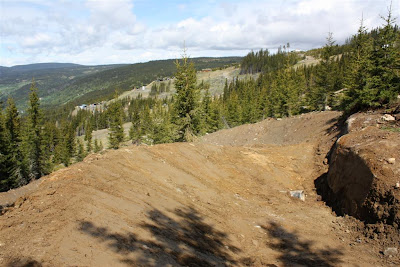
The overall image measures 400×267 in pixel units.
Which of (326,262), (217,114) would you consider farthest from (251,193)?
(217,114)

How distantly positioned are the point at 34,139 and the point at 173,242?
3927 centimetres

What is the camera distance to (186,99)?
78.6ft

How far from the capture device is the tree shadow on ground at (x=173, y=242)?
219 inches

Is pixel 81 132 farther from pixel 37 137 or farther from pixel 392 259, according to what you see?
pixel 392 259

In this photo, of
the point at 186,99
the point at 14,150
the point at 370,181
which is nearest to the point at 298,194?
the point at 370,181

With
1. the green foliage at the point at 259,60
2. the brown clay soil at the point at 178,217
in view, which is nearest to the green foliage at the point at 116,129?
the brown clay soil at the point at 178,217

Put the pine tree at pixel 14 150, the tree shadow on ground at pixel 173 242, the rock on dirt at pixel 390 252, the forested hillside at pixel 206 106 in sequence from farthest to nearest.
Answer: the pine tree at pixel 14 150
the forested hillside at pixel 206 106
the rock on dirt at pixel 390 252
the tree shadow on ground at pixel 173 242

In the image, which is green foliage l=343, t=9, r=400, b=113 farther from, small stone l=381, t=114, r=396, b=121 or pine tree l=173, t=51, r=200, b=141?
pine tree l=173, t=51, r=200, b=141

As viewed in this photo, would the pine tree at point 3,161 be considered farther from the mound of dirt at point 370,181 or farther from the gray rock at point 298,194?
the mound of dirt at point 370,181

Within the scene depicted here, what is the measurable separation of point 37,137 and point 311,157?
37319 mm

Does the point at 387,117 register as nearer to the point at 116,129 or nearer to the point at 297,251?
the point at 297,251

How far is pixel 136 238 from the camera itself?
605 cm

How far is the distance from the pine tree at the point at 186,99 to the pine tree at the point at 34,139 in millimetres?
23613

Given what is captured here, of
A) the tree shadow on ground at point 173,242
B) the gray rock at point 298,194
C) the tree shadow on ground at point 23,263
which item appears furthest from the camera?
the gray rock at point 298,194
